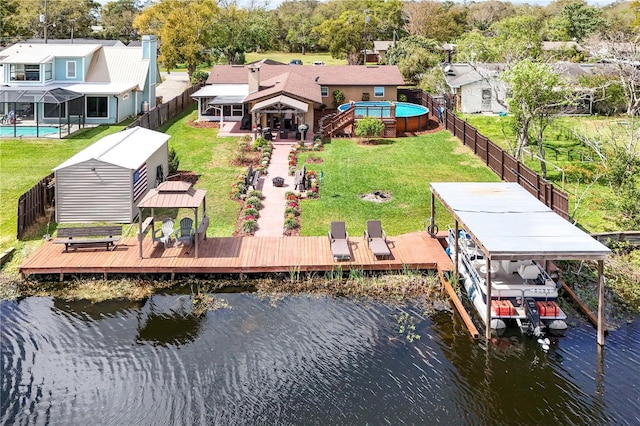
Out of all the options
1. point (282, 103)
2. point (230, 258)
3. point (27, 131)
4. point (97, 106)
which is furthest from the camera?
point (97, 106)

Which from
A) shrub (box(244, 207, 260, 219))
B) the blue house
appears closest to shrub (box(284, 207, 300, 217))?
shrub (box(244, 207, 260, 219))

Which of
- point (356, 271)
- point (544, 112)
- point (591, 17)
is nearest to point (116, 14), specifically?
point (591, 17)

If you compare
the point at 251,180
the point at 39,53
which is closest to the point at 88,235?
the point at 251,180

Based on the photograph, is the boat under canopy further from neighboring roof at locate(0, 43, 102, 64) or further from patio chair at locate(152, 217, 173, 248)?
neighboring roof at locate(0, 43, 102, 64)

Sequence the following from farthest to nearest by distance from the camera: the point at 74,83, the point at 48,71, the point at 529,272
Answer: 1. the point at 74,83
2. the point at 48,71
3. the point at 529,272

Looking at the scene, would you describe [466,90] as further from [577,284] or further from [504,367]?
[504,367]

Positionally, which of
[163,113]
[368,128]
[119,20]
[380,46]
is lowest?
[368,128]

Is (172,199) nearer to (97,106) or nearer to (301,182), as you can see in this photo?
(301,182)
